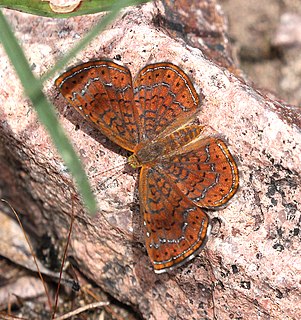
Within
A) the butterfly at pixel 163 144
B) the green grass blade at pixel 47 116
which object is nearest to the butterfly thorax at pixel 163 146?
the butterfly at pixel 163 144

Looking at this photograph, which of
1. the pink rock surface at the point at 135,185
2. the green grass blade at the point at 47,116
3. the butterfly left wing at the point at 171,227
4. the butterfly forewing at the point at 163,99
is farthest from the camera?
the butterfly forewing at the point at 163,99

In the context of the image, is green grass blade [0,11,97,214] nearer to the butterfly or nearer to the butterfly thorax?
the butterfly

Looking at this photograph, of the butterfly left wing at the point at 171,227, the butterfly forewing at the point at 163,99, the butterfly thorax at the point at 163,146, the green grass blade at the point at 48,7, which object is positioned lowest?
the butterfly left wing at the point at 171,227

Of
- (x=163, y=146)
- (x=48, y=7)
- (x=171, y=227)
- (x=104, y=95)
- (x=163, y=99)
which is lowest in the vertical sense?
(x=171, y=227)

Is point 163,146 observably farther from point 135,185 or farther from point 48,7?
point 48,7

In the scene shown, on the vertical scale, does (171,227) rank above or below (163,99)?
below

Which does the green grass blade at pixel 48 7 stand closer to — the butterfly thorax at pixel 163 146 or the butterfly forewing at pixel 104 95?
the butterfly forewing at pixel 104 95

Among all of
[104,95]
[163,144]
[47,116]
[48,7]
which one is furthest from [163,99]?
[47,116]
